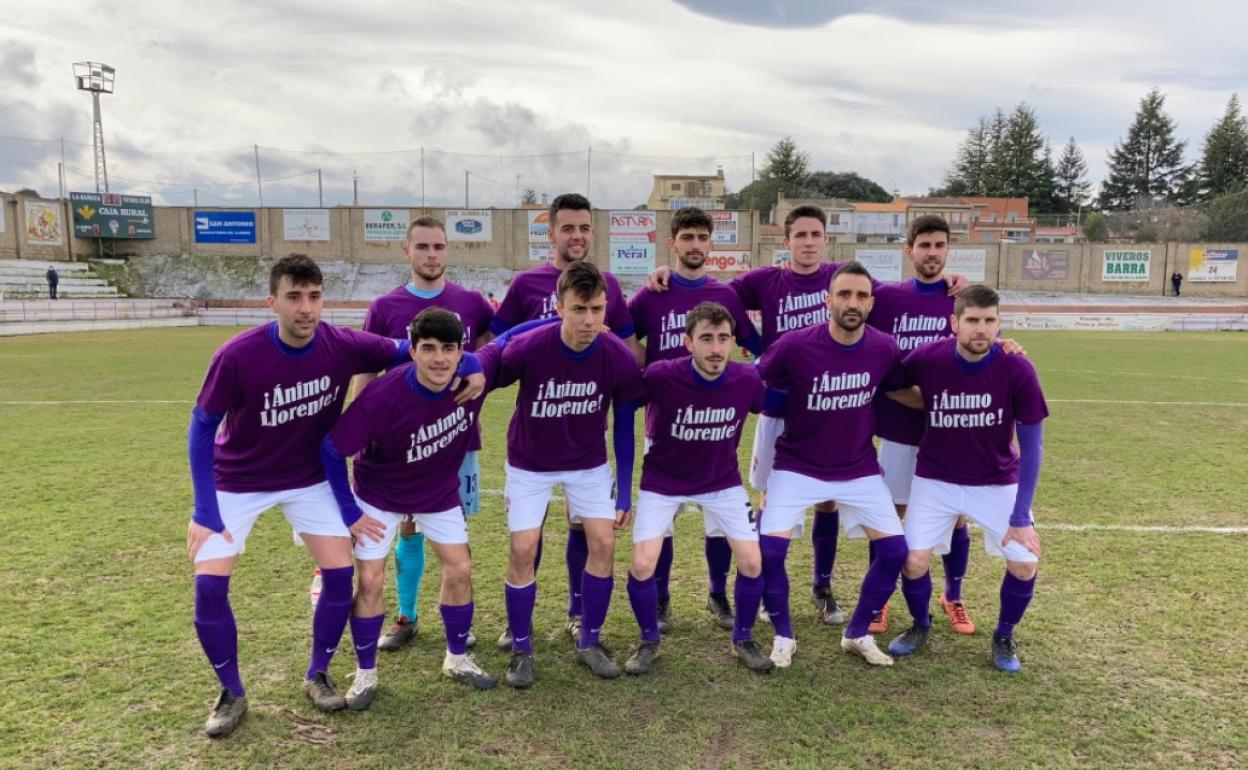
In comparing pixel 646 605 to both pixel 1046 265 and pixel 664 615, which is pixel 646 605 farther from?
pixel 1046 265

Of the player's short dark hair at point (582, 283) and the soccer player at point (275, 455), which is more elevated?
the player's short dark hair at point (582, 283)

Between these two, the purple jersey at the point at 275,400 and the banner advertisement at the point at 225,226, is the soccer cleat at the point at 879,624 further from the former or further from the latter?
the banner advertisement at the point at 225,226

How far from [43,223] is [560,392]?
4693cm

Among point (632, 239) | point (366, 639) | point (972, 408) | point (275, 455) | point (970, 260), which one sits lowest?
point (366, 639)

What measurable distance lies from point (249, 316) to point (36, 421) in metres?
25.1

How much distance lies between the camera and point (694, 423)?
4.02 meters

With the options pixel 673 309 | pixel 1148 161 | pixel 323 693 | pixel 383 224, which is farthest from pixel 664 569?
pixel 1148 161

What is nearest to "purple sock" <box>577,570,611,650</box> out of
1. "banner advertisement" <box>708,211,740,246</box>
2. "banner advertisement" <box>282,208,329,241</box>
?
"banner advertisement" <box>708,211,740,246</box>

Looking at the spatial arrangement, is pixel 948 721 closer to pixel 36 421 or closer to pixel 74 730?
pixel 74 730

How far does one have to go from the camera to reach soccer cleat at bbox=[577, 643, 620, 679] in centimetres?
385

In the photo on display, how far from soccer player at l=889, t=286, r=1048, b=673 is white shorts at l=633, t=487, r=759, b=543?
2.99 ft

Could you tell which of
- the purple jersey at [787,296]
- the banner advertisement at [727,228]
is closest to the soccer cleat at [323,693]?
the purple jersey at [787,296]

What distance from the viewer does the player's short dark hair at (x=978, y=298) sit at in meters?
3.89

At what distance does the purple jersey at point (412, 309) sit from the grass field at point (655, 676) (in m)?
1.68
